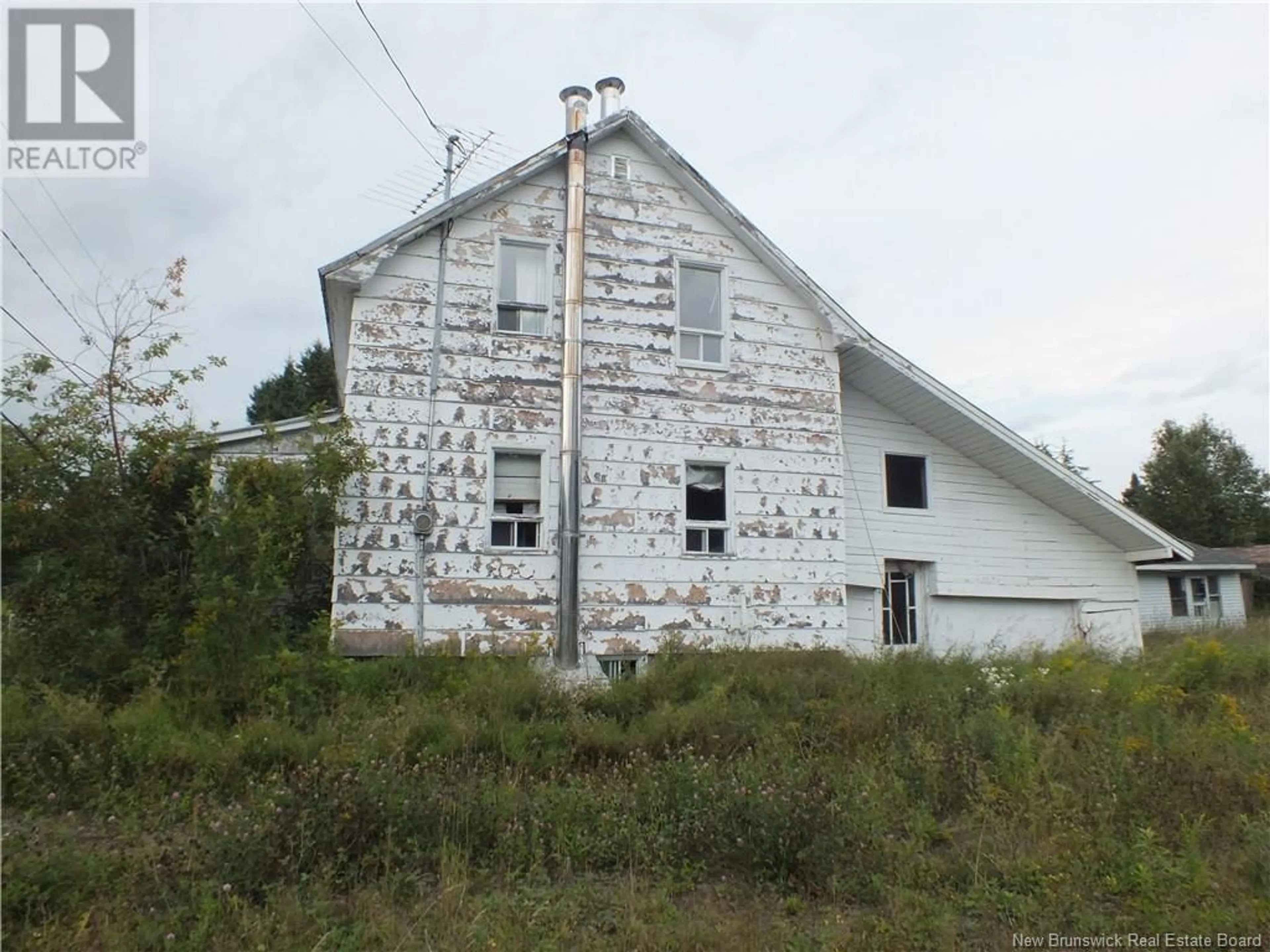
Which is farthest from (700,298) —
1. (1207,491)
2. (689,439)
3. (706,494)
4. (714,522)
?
(1207,491)

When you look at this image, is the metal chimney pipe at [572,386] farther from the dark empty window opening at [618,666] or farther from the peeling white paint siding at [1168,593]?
the peeling white paint siding at [1168,593]

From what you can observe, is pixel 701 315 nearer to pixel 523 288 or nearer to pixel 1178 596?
pixel 523 288

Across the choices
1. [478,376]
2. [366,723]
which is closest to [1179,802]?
[366,723]

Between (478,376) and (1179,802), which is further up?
(478,376)

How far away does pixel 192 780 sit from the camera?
6.89 meters

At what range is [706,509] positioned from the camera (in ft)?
38.7

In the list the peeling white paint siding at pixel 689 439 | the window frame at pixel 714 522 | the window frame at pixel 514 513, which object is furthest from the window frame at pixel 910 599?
the window frame at pixel 514 513

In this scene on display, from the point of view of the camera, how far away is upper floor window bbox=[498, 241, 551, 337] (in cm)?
1146

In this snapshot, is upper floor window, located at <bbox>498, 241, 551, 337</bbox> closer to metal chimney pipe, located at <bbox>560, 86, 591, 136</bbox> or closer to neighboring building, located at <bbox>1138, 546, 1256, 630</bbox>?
metal chimney pipe, located at <bbox>560, 86, 591, 136</bbox>

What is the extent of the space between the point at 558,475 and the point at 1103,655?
8517 mm

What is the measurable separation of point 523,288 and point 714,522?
13.9 feet

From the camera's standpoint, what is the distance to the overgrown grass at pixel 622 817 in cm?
506

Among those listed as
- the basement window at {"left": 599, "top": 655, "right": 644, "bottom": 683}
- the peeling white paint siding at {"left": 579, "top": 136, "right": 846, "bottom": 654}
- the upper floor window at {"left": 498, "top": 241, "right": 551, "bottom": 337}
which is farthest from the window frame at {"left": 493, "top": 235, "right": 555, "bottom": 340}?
the basement window at {"left": 599, "top": 655, "right": 644, "bottom": 683}

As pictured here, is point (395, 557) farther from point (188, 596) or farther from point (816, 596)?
point (816, 596)
